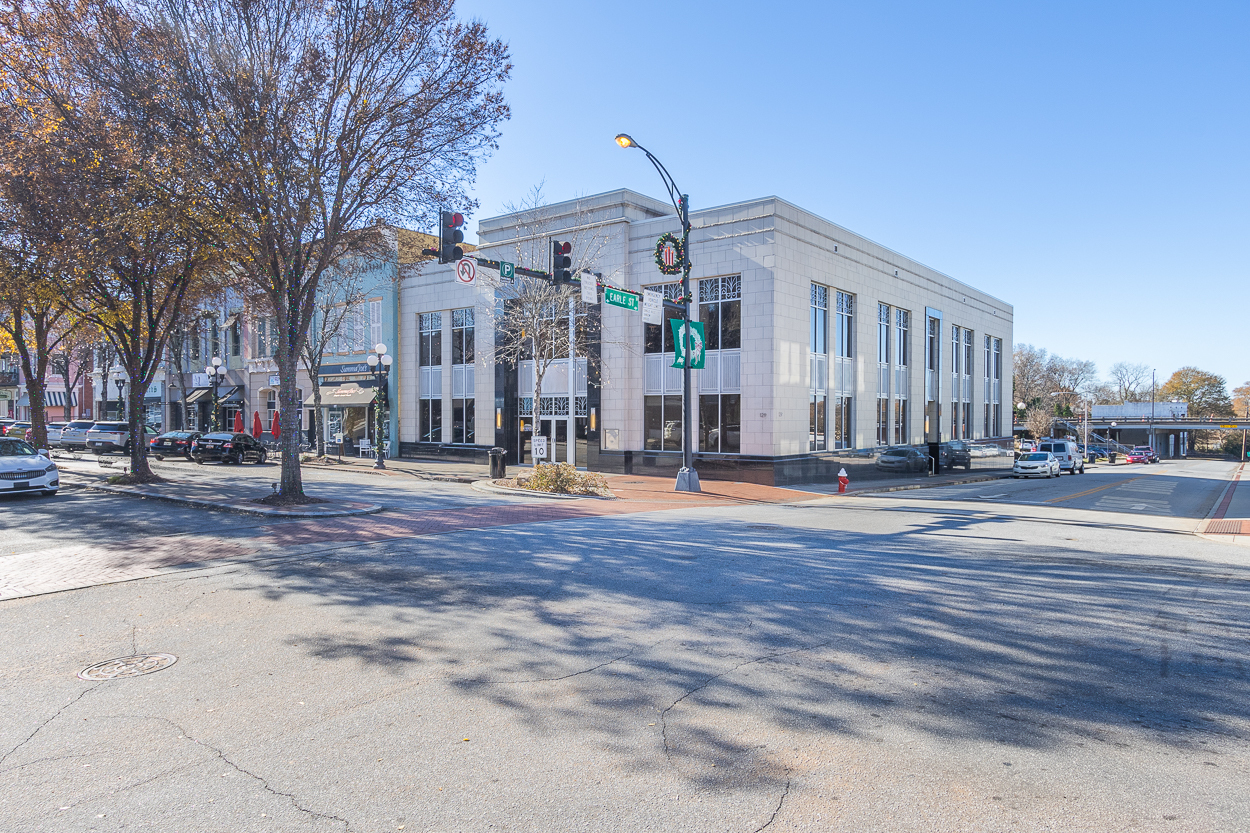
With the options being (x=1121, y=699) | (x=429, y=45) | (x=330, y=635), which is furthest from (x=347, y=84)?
(x=1121, y=699)

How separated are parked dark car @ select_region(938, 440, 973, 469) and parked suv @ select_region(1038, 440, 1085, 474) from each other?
466cm

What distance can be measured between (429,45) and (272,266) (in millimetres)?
6251

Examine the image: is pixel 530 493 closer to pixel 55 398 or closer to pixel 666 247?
pixel 666 247

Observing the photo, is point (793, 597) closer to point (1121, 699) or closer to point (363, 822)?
point (1121, 699)

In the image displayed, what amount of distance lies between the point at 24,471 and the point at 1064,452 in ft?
149

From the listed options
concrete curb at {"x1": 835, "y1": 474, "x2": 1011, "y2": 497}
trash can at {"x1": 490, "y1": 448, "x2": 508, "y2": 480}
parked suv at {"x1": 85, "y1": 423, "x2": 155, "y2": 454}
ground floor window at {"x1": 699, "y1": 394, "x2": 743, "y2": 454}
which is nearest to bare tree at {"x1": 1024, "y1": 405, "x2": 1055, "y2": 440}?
concrete curb at {"x1": 835, "y1": 474, "x2": 1011, "y2": 497}

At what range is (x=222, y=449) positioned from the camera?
107 feet

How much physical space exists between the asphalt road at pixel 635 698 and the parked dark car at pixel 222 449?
1001 inches

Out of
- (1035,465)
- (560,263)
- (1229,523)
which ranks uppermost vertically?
(560,263)

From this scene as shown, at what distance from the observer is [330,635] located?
22.5 ft

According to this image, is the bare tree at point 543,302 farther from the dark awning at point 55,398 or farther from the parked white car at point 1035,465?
the dark awning at point 55,398

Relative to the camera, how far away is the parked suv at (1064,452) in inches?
1580

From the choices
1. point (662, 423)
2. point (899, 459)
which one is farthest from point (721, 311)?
point (899, 459)

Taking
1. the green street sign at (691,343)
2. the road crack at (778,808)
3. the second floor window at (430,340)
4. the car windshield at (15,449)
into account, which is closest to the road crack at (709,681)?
the road crack at (778,808)
